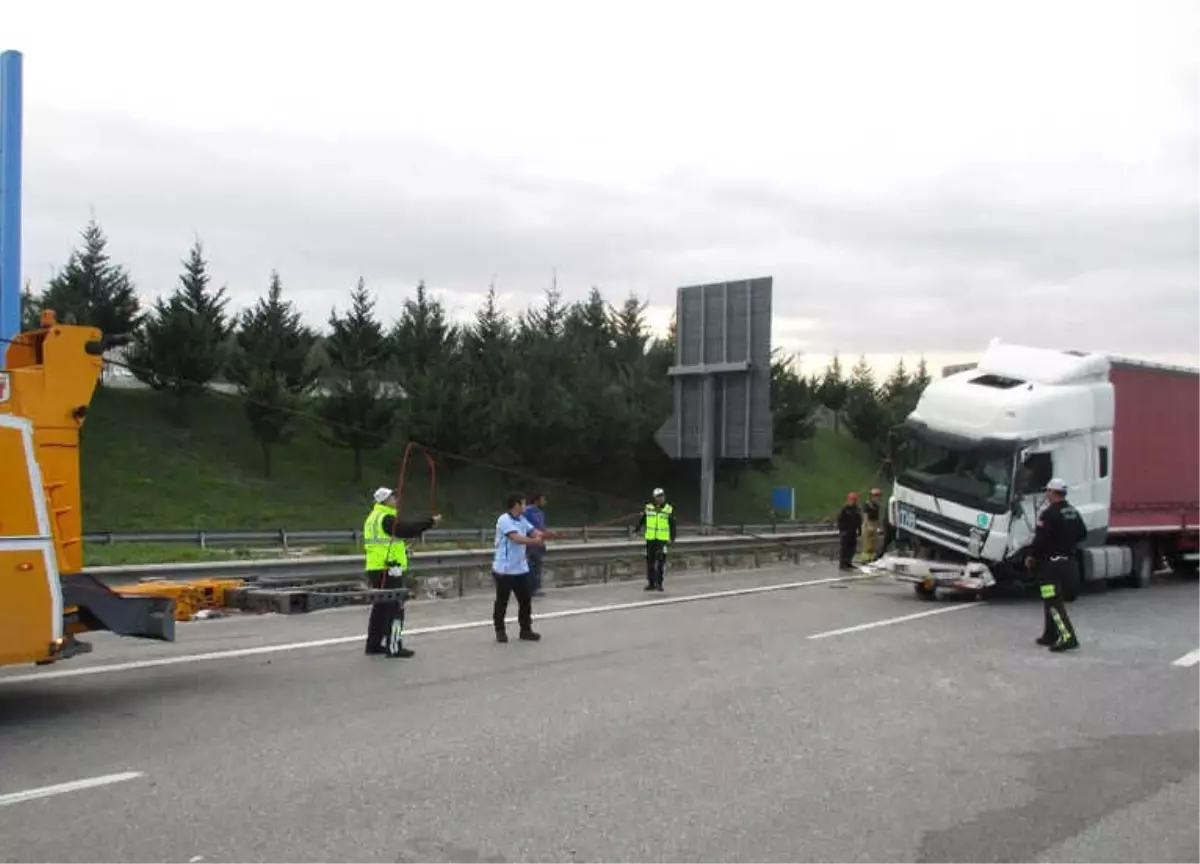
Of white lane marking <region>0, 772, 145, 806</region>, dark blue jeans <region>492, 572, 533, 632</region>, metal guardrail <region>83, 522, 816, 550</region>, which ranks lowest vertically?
white lane marking <region>0, 772, 145, 806</region>

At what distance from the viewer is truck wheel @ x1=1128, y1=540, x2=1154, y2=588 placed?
728 inches

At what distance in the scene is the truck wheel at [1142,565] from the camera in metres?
18.5

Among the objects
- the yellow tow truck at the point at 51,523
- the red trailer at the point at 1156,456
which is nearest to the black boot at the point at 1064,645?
the red trailer at the point at 1156,456

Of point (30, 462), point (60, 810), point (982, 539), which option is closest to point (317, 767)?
point (60, 810)

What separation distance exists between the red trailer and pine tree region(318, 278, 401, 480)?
2352 centimetres

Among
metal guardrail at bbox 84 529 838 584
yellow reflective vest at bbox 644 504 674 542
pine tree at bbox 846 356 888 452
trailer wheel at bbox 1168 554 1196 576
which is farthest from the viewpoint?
pine tree at bbox 846 356 888 452

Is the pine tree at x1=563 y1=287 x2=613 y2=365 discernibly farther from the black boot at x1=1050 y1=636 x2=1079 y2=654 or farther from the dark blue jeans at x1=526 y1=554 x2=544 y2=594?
the black boot at x1=1050 y1=636 x2=1079 y2=654

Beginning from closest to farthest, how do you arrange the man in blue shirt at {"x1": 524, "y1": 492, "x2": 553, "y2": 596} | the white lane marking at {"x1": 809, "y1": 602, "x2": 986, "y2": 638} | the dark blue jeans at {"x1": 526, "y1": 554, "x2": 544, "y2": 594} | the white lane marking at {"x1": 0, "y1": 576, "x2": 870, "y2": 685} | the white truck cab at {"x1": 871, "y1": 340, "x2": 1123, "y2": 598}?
the white lane marking at {"x1": 0, "y1": 576, "x2": 870, "y2": 685}, the white lane marking at {"x1": 809, "y1": 602, "x2": 986, "y2": 638}, the white truck cab at {"x1": 871, "y1": 340, "x2": 1123, "y2": 598}, the man in blue shirt at {"x1": 524, "y1": 492, "x2": 553, "y2": 596}, the dark blue jeans at {"x1": 526, "y1": 554, "x2": 544, "y2": 594}

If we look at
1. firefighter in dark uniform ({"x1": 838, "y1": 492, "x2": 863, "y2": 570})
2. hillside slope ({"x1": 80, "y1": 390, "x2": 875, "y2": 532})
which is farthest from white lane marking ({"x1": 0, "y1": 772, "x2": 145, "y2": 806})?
hillside slope ({"x1": 80, "y1": 390, "x2": 875, "y2": 532})

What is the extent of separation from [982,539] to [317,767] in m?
11.5

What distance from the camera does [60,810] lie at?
5.57 metres

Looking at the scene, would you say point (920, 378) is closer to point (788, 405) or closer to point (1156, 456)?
point (788, 405)

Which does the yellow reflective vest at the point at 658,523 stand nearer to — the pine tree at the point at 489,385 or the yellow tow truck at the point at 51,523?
the yellow tow truck at the point at 51,523

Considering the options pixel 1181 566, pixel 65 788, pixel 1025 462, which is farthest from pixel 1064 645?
pixel 1181 566
